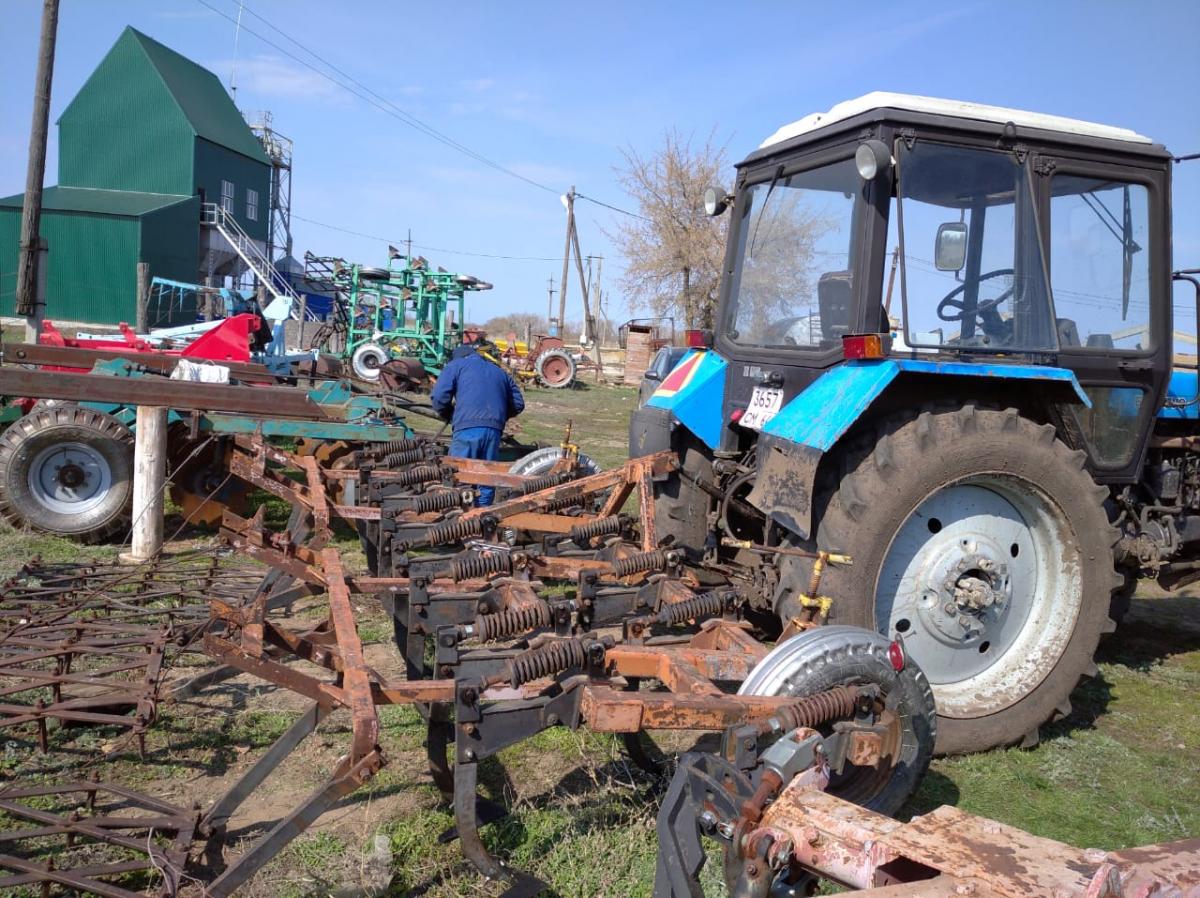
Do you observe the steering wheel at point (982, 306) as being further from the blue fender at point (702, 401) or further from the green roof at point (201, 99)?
the green roof at point (201, 99)

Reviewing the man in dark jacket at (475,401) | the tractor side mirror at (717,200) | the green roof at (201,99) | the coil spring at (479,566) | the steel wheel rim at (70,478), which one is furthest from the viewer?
the green roof at (201,99)

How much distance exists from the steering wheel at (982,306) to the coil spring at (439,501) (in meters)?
2.62

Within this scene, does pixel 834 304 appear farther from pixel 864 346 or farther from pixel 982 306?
pixel 982 306

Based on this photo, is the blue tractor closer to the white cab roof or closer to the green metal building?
the white cab roof

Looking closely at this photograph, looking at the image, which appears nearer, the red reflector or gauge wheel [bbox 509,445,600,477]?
the red reflector

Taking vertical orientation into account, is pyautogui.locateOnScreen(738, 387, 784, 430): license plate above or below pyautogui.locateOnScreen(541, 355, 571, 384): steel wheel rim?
below

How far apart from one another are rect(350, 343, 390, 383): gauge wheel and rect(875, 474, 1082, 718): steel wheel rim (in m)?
16.9

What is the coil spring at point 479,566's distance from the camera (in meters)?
3.74

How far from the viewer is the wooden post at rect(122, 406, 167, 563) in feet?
19.8

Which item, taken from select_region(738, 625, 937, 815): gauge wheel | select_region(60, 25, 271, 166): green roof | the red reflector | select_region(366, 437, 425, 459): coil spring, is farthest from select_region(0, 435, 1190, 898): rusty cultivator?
select_region(60, 25, 271, 166): green roof

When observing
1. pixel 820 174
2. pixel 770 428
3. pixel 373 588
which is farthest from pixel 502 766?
pixel 820 174

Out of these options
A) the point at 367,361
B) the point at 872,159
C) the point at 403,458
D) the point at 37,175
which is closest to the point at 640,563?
the point at 872,159

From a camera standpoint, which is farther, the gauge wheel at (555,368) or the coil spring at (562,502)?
the gauge wheel at (555,368)

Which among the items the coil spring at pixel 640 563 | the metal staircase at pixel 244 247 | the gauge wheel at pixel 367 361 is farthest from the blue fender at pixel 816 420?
the metal staircase at pixel 244 247
